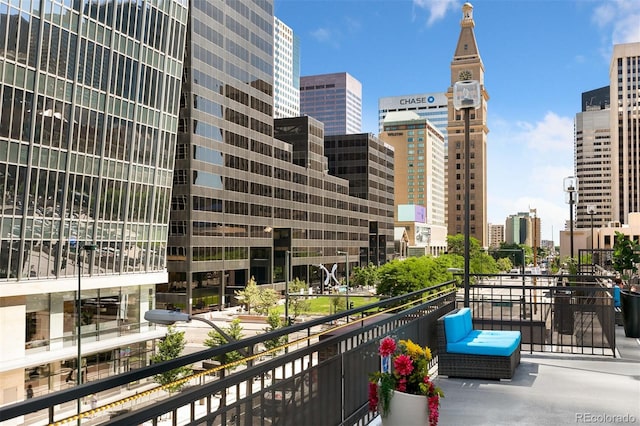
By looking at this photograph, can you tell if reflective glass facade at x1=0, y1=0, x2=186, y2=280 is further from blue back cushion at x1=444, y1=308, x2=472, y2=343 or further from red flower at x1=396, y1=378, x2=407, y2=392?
red flower at x1=396, y1=378, x2=407, y2=392

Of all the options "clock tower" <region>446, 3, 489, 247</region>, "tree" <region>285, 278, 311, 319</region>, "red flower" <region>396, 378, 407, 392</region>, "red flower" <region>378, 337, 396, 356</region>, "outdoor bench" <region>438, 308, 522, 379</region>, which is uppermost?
"clock tower" <region>446, 3, 489, 247</region>

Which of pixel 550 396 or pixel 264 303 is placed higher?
pixel 550 396

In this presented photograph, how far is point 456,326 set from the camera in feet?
30.8

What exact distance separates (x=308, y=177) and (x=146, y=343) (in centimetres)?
5046

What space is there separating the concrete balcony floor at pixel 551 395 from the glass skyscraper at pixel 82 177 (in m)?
25.9

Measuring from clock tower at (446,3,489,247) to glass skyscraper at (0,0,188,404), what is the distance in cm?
13074

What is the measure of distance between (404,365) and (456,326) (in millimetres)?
3897

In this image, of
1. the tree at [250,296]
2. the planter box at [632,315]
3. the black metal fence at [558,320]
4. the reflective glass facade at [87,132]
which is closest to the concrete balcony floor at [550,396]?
the black metal fence at [558,320]

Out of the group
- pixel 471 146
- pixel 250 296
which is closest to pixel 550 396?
pixel 250 296

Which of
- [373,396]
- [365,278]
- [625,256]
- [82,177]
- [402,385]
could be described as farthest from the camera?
[365,278]

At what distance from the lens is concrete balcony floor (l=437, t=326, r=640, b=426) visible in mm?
7082

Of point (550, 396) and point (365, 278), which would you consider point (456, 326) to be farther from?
point (365, 278)

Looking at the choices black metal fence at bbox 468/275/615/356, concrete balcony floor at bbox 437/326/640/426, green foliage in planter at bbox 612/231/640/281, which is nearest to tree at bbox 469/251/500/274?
green foliage in planter at bbox 612/231/640/281

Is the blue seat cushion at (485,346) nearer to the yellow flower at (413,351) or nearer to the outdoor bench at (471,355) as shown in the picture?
the outdoor bench at (471,355)
